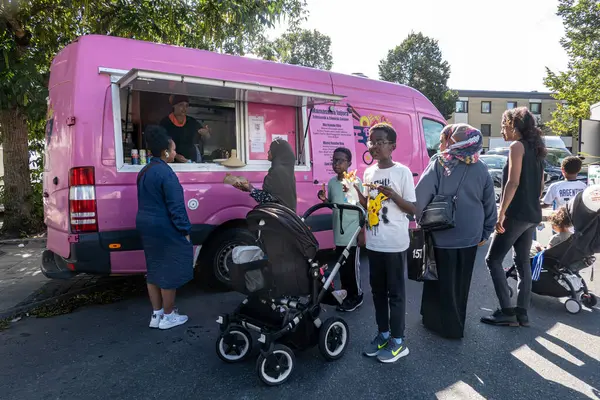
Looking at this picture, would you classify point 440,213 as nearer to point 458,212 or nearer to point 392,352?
point 458,212

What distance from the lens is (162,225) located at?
378cm

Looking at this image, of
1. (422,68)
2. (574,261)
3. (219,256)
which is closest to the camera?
(574,261)

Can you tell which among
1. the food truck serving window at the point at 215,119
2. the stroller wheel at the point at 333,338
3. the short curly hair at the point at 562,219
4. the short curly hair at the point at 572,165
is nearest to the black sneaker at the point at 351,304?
the stroller wheel at the point at 333,338

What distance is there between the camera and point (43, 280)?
5.59 meters

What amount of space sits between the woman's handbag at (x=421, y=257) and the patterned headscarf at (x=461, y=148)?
0.62 m

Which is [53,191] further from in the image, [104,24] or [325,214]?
[104,24]

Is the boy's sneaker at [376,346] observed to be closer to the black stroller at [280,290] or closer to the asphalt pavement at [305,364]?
the asphalt pavement at [305,364]

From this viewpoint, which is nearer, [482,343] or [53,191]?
[482,343]

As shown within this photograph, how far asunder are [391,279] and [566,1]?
32513 millimetres

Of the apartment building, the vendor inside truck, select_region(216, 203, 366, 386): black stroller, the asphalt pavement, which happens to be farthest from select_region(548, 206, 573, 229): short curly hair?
the apartment building

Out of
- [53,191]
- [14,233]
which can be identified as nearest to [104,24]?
[14,233]

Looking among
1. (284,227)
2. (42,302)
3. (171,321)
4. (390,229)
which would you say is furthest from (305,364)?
(42,302)

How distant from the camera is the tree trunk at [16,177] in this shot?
795 centimetres

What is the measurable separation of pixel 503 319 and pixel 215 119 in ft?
13.2
